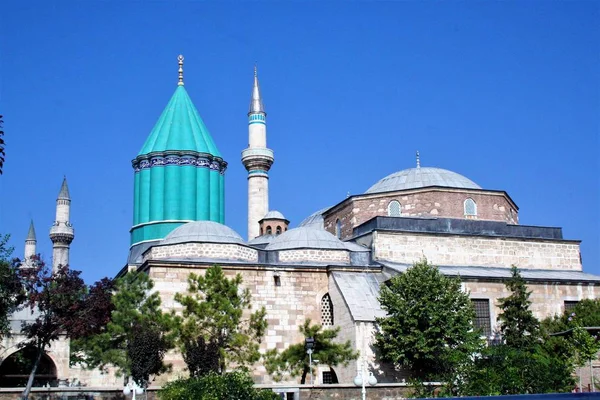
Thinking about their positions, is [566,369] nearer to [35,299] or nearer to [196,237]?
[196,237]

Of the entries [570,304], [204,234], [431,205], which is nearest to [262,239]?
[204,234]

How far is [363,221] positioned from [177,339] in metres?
8.83

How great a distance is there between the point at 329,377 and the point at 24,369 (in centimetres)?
948

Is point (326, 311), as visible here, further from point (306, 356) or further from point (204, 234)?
point (204, 234)

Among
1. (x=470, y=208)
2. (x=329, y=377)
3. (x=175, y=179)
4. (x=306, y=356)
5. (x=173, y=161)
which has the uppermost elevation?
(x=173, y=161)

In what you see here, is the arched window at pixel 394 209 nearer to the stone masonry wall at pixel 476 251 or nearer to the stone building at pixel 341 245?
the stone building at pixel 341 245

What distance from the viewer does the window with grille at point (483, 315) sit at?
20.7 m

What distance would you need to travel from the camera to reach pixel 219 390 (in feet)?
40.8

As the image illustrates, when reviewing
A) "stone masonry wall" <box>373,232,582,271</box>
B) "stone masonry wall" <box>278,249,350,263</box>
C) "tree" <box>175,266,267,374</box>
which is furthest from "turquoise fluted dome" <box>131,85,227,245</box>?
"tree" <box>175,266,267,374</box>

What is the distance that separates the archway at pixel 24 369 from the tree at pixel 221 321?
613 cm

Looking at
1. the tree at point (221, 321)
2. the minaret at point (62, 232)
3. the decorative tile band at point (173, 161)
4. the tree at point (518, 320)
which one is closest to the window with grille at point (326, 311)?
the tree at point (221, 321)

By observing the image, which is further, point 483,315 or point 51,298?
point 483,315

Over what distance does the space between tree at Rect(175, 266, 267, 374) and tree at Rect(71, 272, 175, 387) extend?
474 millimetres

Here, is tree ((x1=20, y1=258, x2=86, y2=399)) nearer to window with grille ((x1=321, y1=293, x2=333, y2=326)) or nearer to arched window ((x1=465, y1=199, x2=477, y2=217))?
window with grille ((x1=321, y1=293, x2=333, y2=326))
